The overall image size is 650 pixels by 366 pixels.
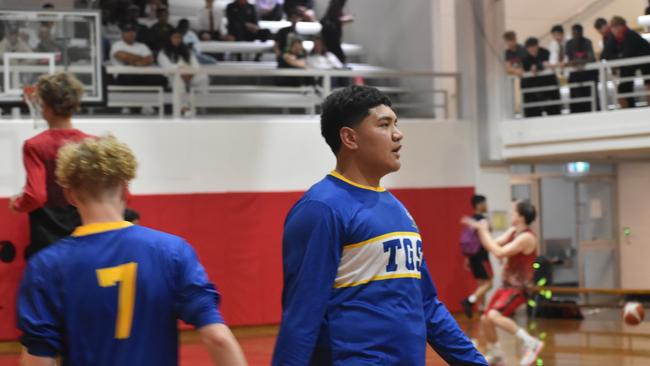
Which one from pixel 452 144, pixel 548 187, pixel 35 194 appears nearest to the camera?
pixel 35 194

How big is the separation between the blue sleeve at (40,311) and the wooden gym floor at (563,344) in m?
8.07

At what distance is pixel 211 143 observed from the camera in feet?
47.4

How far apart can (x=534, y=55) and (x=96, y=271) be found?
1325 cm

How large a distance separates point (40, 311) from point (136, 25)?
13861 mm

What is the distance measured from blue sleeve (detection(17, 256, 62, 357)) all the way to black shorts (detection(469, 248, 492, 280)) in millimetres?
12239

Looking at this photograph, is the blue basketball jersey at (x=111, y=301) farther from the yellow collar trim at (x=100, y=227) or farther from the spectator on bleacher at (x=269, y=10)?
the spectator on bleacher at (x=269, y=10)

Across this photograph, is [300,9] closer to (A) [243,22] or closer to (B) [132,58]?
(A) [243,22]

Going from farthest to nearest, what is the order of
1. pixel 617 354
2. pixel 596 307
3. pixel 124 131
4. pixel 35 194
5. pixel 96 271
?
pixel 596 307 < pixel 124 131 < pixel 617 354 < pixel 35 194 < pixel 96 271

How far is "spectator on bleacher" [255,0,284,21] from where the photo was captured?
64.0 feet

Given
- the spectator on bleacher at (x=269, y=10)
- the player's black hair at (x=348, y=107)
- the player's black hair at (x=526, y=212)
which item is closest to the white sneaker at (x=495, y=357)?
the player's black hair at (x=526, y=212)

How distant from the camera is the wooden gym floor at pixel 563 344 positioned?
11195 mm

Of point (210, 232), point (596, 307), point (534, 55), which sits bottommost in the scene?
point (596, 307)

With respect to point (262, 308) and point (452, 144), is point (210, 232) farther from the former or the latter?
point (452, 144)

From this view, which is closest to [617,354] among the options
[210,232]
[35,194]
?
[210,232]
